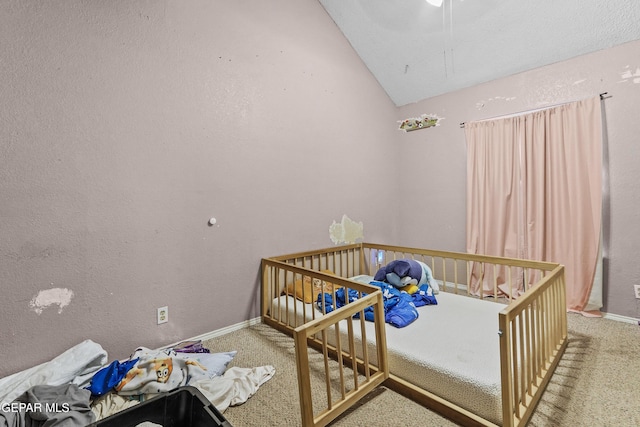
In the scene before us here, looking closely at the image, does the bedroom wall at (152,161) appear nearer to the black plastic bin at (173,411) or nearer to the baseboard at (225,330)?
the baseboard at (225,330)

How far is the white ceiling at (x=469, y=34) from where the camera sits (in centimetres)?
232

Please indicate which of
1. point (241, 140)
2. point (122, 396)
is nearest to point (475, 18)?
point (241, 140)

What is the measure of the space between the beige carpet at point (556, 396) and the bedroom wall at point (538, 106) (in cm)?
65

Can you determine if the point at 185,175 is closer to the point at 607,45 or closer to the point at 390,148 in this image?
the point at 390,148

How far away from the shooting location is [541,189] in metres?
2.70

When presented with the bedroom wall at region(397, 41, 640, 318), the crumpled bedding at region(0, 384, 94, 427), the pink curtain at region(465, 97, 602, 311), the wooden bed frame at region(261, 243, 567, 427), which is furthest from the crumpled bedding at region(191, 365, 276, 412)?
the bedroom wall at region(397, 41, 640, 318)

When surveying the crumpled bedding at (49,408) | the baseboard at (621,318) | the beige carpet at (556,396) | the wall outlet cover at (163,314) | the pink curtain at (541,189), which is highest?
the pink curtain at (541,189)

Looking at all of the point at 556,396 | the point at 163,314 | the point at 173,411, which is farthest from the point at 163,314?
the point at 556,396

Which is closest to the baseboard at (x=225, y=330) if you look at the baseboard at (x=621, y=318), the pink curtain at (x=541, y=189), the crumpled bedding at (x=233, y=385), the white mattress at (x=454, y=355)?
the crumpled bedding at (x=233, y=385)

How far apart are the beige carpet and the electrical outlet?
0.36 m

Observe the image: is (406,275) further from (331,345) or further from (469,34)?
(469,34)

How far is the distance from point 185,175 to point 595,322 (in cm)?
332

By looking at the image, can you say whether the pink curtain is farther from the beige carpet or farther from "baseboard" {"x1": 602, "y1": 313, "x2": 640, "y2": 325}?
the beige carpet

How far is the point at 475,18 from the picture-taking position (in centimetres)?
256
